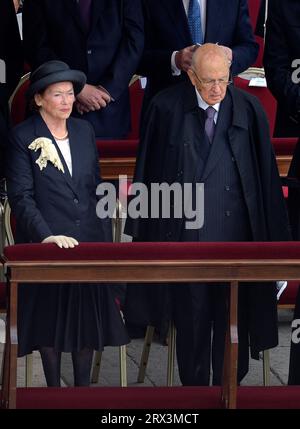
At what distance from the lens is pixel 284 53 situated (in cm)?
781

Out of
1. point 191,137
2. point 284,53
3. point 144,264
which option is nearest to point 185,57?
point 284,53

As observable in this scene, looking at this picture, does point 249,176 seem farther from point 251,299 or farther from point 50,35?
point 50,35

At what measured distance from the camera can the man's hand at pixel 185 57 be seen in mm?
7762

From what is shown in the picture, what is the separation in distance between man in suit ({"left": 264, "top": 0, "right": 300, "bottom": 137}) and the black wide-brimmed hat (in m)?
1.04

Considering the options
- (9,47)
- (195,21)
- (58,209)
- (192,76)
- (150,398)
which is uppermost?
(195,21)

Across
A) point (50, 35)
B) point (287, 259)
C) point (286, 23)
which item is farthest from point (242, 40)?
point (287, 259)

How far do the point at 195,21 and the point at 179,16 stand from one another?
10cm

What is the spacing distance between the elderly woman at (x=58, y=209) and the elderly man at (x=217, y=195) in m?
0.28

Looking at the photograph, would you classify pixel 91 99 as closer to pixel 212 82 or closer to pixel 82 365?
pixel 212 82

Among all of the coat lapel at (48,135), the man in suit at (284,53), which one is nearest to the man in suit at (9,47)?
the coat lapel at (48,135)

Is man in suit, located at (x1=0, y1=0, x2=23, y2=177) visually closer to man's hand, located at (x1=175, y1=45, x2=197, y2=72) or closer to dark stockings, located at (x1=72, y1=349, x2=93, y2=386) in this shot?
man's hand, located at (x1=175, y1=45, x2=197, y2=72)

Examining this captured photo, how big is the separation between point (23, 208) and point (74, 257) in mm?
907

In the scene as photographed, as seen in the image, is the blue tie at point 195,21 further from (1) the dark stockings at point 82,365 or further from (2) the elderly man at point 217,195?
(1) the dark stockings at point 82,365

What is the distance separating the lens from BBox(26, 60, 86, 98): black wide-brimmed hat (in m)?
7.18
